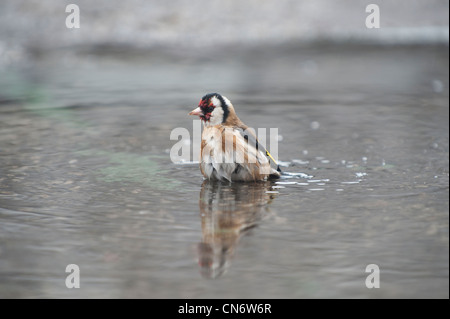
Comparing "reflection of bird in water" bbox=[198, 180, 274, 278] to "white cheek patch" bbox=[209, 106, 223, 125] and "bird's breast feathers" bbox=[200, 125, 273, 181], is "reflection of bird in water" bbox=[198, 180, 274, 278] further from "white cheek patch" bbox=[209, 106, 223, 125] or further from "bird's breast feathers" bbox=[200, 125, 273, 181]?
"white cheek patch" bbox=[209, 106, 223, 125]

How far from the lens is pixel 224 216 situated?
617 cm

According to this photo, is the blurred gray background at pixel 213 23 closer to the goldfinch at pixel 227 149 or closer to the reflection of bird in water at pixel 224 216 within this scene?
the goldfinch at pixel 227 149

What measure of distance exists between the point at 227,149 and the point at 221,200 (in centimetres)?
53

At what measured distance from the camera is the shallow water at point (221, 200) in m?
4.86

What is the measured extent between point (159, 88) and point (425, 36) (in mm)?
7152

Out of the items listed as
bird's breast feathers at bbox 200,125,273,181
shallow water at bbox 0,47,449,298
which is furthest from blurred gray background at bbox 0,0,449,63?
bird's breast feathers at bbox 200,125,273,181

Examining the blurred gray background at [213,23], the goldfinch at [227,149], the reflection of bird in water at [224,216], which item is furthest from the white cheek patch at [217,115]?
the blurred gray background at [213,23]

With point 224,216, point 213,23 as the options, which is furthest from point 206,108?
point 213,23

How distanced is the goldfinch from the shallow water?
144 millimetres

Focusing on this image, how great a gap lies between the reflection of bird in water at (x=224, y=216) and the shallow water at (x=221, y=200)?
2cm

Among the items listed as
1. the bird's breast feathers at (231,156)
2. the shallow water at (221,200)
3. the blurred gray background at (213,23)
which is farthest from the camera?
the blurred gray background at (213,23)

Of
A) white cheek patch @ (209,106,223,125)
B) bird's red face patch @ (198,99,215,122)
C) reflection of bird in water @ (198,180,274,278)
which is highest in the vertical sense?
bird's red face patch @ (198,99,215,122)

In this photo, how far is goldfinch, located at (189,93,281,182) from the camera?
6.98 meters

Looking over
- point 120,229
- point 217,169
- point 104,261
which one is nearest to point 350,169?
point 217,169
